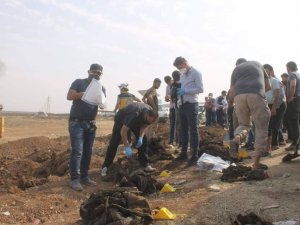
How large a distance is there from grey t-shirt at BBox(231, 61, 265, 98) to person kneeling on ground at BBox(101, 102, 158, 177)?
139cm

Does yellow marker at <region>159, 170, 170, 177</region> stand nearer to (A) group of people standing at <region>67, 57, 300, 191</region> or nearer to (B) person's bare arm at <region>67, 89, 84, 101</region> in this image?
(A) group of people standing at <region>67, 57, 300, 191</region>

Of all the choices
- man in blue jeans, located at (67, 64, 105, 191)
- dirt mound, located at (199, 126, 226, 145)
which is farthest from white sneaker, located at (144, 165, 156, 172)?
dirt mound, located at (199, 126, 226, 145)

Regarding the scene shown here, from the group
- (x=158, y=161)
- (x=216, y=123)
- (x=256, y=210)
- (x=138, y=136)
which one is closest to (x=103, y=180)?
(x=138, y=136)

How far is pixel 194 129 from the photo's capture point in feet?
25.2

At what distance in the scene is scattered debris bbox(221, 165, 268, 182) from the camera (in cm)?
613

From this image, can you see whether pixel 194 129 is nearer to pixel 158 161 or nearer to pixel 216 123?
pixel 158 161

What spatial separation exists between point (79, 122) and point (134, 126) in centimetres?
112

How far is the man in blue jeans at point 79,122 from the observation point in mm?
6594

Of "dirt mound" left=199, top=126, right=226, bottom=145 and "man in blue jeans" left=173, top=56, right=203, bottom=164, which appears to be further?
"dirt mound" left=199, top=126, right=226, bottom=145

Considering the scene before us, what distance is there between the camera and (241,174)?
6.33 m

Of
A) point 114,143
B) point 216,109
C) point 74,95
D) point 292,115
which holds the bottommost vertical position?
point 114,143

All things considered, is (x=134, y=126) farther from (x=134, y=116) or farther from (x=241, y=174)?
(x=241, y=174)

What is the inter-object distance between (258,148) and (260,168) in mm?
400

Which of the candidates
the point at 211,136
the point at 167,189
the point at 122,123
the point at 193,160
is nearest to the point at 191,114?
the point at 193,160
